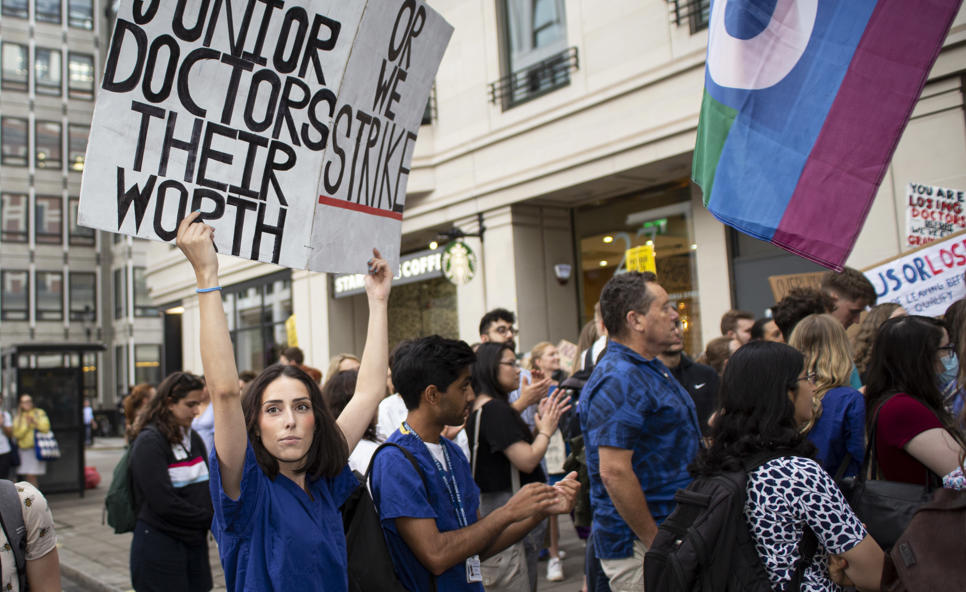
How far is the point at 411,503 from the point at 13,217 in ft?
151

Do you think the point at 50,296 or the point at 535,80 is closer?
the point at 535,80

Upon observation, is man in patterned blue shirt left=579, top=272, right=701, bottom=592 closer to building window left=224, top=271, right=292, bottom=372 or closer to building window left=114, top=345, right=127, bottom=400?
building window left=224, top=271, right=292, bottom=372

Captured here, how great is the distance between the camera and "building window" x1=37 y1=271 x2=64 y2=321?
139 feet

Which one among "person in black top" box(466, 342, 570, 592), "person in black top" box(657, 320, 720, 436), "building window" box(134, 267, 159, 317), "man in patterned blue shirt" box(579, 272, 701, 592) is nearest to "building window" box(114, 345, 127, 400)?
"building window" box(134, 267, 159, 317)

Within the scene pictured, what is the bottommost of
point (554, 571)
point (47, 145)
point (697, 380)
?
point (554, 571)

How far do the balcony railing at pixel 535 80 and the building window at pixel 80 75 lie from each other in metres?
36.8

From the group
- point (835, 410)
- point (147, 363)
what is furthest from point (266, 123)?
point (147, 363)

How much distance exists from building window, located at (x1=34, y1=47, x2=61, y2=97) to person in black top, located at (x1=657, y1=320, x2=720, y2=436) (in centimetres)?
4562

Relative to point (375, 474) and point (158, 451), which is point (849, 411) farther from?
point (158, 451)

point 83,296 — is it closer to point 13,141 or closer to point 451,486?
point 13,141

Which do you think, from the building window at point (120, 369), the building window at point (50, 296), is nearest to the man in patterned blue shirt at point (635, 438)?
the building window at point (120, 369)

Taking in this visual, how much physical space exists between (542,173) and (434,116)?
347 centimetres

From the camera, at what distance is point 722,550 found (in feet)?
8.30

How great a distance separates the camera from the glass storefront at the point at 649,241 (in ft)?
41.2
